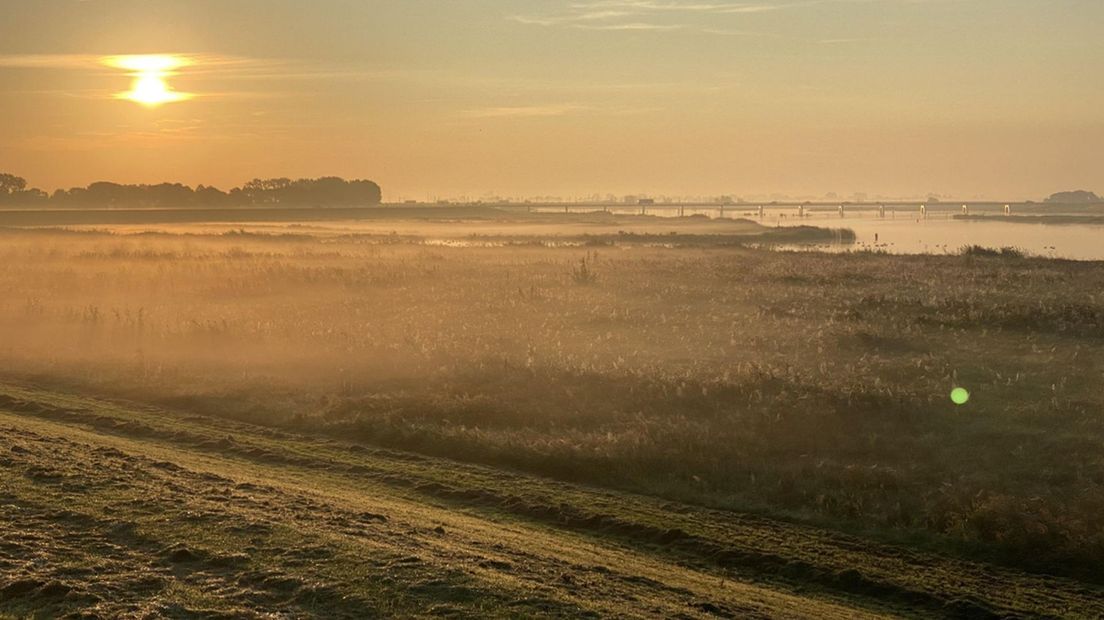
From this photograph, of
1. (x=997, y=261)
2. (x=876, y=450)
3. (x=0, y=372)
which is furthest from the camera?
(x=997, y=261)

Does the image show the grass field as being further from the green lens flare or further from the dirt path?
the green lens flare

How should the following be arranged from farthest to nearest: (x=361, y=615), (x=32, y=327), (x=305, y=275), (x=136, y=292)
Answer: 1. (x=305, y=275)
2. (x=136, y=292)
3. (x=32, y=327)
4. (x=361, y=615)

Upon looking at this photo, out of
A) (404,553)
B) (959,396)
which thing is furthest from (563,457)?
(959,396)

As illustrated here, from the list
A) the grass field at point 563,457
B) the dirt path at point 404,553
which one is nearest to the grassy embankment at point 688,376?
the grass field at point 563,457

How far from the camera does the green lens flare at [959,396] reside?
2359 cm

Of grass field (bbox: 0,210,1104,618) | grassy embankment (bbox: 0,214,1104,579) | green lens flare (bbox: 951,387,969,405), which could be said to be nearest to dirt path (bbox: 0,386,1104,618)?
grass field (bbox: 0,210,1104,618)

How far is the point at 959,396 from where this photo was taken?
24.0 metres

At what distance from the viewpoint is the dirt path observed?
11.6 meters

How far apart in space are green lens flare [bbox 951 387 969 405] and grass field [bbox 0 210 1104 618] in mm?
306

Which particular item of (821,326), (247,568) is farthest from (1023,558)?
(821,326)

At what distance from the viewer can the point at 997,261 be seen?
219ft

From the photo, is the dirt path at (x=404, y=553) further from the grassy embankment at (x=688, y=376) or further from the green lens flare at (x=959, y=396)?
the green lens flare at (x=959, y=396)

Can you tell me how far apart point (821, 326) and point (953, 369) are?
8613 mm

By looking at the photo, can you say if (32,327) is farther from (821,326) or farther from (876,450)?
(876,450)
